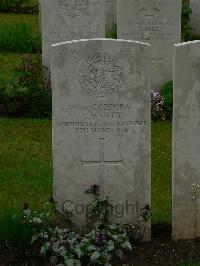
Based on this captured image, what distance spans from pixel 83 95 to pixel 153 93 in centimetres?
450

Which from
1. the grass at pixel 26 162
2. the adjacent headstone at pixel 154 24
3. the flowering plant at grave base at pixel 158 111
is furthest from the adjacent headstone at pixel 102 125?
the adjacent headstone at pixel 154 24

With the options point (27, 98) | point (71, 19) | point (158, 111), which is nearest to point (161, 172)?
point (158, 111)

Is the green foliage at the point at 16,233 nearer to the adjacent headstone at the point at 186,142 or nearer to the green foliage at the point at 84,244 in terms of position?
the green foliage at the point at 84,244

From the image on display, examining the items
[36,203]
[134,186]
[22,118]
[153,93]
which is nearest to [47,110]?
[22,118]

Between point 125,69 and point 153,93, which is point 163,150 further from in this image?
point 125,69

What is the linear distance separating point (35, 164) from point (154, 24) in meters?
3.42

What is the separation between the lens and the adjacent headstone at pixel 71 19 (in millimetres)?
10305

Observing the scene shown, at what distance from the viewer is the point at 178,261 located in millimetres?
5492

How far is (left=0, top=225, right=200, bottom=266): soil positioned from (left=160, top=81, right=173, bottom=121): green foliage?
3.91 m

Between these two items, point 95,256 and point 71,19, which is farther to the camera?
point 71,19

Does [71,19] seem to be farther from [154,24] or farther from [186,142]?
[186,142]

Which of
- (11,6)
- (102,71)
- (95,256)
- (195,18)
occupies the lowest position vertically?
(95,256)

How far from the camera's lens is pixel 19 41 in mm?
13828

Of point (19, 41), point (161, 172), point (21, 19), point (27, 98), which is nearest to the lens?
point (161, 172)
